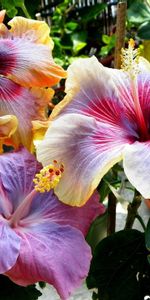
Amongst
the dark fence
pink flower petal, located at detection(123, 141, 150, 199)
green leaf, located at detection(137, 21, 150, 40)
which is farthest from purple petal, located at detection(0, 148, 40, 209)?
the dark fence

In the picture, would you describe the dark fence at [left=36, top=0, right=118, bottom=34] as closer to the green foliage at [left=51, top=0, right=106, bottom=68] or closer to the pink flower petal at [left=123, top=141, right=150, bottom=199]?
the green foliage at [left=51, top=0, right=106, bottom=68]

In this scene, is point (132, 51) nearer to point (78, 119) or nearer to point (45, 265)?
point (78, 119)

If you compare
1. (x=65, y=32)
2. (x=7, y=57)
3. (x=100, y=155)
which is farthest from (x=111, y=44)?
(x=100, y=155)

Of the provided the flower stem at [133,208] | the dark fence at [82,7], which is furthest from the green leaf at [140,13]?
the dark fence at [82,7]

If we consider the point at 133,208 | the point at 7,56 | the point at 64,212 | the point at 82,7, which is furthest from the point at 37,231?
the point at 82,7

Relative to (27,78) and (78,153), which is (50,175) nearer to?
(78,153)

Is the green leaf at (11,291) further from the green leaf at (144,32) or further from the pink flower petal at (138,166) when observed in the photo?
the green leaf at (144,32)
